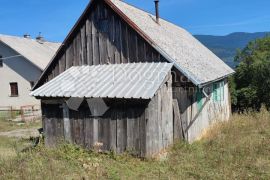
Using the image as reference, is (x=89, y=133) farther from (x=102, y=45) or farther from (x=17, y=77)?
(x=17, y=77)

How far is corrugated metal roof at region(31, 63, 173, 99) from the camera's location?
9.91 m

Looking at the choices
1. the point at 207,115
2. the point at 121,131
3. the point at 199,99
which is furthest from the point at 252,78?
the point at 121,131

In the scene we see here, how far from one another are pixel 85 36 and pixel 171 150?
5924mm

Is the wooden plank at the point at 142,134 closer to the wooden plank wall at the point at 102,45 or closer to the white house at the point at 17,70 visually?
the wooden plank wall at the point at 102,45

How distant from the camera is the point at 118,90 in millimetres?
10117

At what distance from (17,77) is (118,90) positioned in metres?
19.3

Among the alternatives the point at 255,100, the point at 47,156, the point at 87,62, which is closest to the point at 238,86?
the point at 255,100

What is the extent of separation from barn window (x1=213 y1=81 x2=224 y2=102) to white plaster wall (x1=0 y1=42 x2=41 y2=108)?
597 inches

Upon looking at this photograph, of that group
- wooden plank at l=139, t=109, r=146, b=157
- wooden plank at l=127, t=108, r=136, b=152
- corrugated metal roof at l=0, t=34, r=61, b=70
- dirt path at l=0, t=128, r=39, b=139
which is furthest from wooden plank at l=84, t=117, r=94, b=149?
corrugated metal roof at l=0, t=34, r=61, b=70

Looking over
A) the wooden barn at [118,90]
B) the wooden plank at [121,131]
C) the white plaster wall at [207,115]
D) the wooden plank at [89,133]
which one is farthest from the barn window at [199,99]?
the wooden plank at [89,133]

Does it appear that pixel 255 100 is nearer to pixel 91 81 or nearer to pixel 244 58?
pixel 244 58

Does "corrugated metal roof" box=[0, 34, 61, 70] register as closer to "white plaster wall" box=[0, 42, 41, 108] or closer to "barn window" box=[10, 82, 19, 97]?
"white plaster wall" box=[0, 42, 41, 108]

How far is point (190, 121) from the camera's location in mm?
11961

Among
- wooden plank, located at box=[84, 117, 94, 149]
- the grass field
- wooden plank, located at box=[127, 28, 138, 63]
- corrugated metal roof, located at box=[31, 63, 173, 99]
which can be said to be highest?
wooden plank, located at box=[127, 28, 138, 63]
